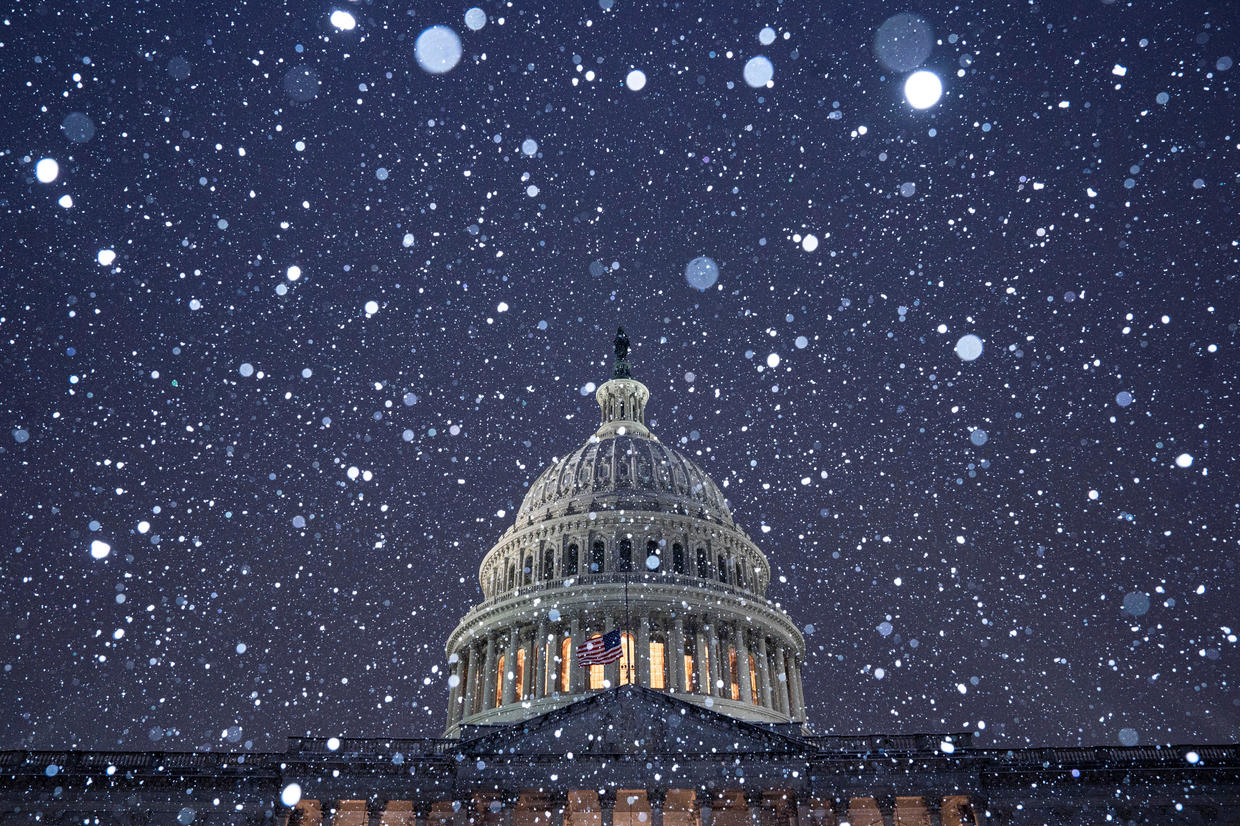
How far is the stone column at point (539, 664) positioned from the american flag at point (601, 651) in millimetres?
15687

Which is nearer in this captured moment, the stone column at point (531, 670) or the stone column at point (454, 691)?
the stone column at point (531, 670)

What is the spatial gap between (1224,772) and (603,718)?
27808 mm

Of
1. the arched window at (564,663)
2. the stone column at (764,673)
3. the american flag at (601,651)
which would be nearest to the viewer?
the american flag at (601,651)

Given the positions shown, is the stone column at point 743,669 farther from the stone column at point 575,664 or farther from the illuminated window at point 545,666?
the illuminated window at point 545,666

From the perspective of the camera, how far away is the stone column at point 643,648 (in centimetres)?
5709

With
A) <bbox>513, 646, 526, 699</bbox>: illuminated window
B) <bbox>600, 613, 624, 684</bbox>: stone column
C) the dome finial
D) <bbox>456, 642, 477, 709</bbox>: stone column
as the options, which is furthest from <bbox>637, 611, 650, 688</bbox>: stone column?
the dome finial

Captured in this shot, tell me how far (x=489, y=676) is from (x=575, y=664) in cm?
903

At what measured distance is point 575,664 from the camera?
191 feet

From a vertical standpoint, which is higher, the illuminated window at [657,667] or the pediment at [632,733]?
the illuminated window at [657,667]

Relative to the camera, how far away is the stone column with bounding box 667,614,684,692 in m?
57.0

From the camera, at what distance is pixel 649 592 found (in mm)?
60281

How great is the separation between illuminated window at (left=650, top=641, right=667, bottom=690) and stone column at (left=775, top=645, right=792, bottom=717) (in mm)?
10471

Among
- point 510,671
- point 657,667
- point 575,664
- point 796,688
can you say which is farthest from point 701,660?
point 510,671

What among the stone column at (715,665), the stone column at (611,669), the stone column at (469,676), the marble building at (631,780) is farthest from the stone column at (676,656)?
the stone column at (469,676)
